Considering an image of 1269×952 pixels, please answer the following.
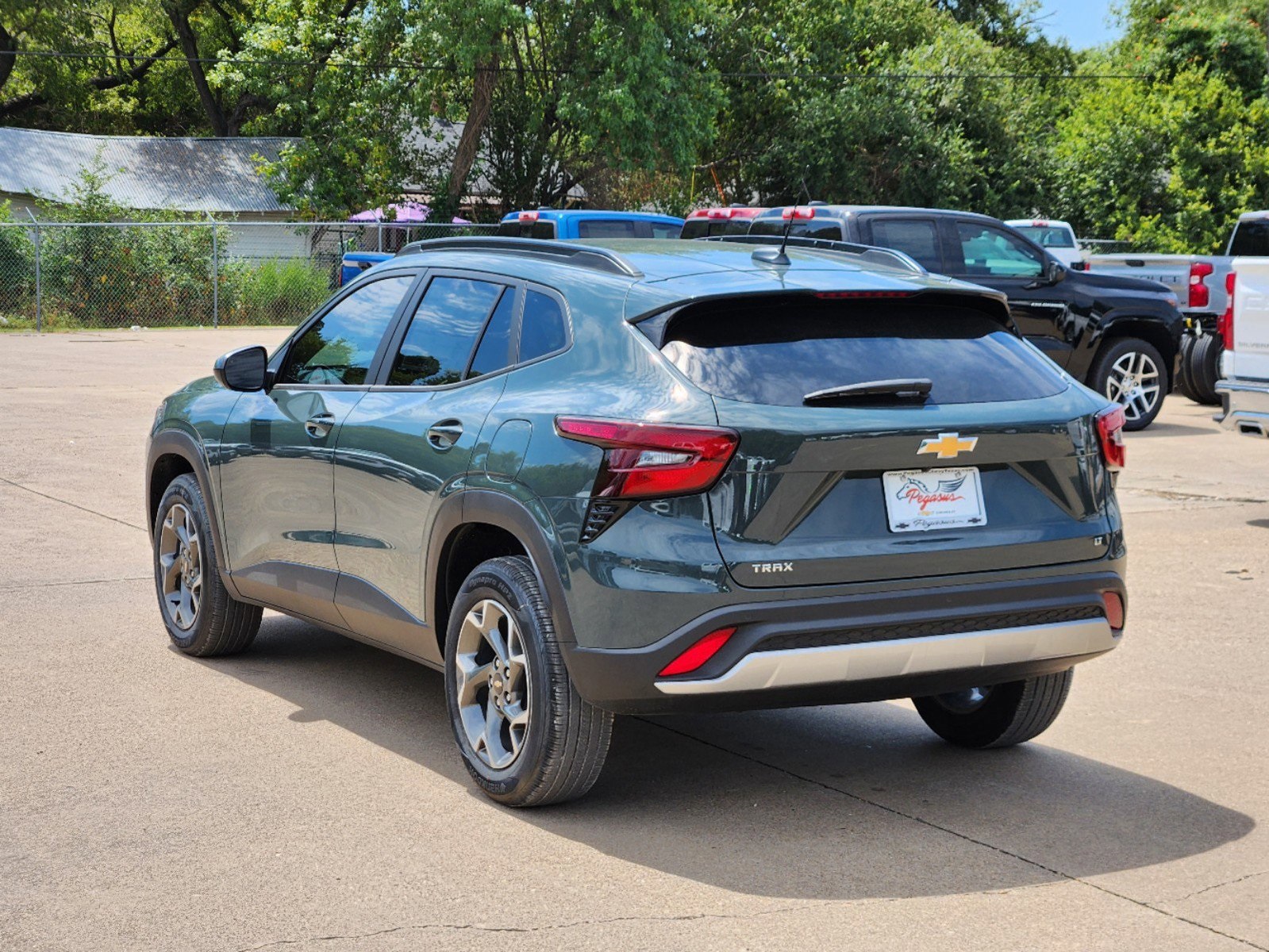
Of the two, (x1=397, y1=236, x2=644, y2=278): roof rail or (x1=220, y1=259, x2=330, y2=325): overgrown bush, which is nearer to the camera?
(x1=397, y1=236, x2=644, y2=278): roof rail

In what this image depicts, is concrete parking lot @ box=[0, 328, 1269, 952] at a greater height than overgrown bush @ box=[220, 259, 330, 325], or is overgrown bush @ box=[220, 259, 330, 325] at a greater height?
overgrown bush @ box=[220, 259, 330, 325]

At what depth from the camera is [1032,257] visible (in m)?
16.0

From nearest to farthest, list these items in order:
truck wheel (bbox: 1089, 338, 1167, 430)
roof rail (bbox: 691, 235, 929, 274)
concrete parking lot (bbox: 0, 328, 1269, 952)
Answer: concrete parking lot (bbox: 0, 328, 1269, 952), roof rail (bbox: 691, 235, 929, 274), truck wheel (bbox: 1089, 338, 1167, 430)

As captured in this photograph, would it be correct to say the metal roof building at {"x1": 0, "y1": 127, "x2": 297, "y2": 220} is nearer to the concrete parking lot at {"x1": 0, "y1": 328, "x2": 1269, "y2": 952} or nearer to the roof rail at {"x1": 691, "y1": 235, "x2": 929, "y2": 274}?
the concrete parking lot at {"x1": 0, "y1": 328, "x2": 1269, "y2": 952}

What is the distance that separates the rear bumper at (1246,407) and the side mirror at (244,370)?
7045mm

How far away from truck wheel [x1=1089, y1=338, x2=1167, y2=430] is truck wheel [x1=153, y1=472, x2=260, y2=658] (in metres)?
11.3

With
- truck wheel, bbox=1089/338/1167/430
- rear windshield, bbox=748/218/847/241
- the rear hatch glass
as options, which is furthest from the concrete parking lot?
truck wheel, bbox=1089/338/1167/430

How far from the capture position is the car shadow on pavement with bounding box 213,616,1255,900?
450cm

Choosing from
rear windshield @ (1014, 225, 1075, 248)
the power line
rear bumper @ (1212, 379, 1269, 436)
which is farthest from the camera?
the power line

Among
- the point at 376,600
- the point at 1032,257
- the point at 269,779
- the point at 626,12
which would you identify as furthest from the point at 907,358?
the point at 626,12

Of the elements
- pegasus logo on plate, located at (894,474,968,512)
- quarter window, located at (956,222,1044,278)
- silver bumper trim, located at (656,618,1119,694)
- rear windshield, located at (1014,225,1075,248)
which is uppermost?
rear windshield, located at (1014,225,1075,248)

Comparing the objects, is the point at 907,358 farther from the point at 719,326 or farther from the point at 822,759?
the point at 822,759

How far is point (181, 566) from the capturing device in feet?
23.2

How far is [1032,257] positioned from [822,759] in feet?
37.2
